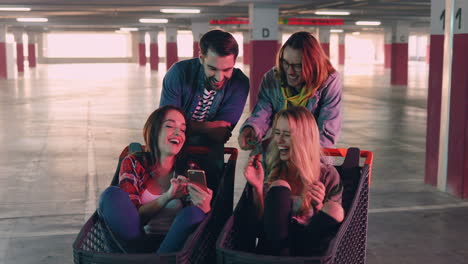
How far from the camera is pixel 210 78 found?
3.34 m

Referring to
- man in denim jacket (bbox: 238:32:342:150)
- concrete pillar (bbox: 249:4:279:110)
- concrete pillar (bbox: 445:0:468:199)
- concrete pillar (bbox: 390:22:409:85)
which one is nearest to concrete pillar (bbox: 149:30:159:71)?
concrete pillar (bbox: 390:22:409:85)

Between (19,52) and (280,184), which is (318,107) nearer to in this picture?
(280,184)

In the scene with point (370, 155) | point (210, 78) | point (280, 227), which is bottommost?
point (280, 227)

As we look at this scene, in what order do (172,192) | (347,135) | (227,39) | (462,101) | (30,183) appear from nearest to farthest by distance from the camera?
(172,192) → (227,39) → (462,101) → (30,183) → (347,135)

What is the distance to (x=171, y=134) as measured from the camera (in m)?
3.03

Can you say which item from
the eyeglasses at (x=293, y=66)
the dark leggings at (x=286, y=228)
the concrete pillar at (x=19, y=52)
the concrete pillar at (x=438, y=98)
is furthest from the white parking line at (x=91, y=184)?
the concrete pillar at (x=19, y=52)

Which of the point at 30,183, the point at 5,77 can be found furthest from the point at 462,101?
the point at 5,77

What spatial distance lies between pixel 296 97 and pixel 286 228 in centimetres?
89

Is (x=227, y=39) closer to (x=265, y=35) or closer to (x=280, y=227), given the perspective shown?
(x=280, y=227)

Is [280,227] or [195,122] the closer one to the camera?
[280,227]

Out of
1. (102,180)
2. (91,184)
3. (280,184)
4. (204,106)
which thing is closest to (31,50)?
(102,180)

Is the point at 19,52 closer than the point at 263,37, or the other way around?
the point at 263,37

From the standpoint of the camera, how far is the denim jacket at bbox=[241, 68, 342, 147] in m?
3.12

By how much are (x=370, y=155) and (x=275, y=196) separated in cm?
69
